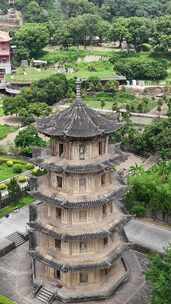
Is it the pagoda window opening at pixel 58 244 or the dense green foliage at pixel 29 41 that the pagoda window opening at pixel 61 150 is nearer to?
the pagoda window opening at pixel 58 244

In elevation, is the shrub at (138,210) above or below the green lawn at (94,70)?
below

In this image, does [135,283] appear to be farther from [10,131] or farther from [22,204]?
[10,131]

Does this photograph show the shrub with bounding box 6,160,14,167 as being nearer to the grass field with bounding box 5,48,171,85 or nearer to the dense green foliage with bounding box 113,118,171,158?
the dense green foliage with bounding box 113,118,171,158

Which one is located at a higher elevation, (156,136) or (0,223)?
(156,136)

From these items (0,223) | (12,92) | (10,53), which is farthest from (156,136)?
(10,53)

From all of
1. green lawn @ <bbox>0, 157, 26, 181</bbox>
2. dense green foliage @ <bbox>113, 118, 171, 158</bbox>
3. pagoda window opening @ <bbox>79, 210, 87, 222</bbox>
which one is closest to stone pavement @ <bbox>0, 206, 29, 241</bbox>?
green lawn @ <bbox>0, 157, 26, 181</bbox>

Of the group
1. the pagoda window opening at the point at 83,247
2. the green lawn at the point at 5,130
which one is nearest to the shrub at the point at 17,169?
the green lawn at the point at 5,130
